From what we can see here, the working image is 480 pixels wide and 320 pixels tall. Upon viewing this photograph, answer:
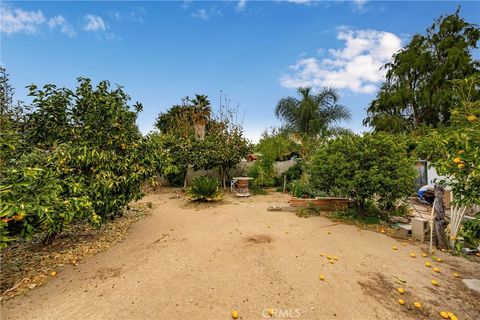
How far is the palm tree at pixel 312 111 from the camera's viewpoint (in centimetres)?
1668

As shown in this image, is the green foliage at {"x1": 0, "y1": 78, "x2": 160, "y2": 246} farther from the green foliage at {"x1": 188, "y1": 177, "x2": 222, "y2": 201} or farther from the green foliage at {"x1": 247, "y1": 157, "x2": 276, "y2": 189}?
the green foliage at {"x1": 247, "y1": 157, "x2": 276, "y2": 189}

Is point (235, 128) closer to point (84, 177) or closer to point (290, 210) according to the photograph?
point (290, 210)

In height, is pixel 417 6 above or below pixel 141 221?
above

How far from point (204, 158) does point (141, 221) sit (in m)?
5.04

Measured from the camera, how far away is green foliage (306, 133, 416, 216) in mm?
4949

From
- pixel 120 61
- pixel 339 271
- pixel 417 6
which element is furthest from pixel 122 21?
pixel 417 6

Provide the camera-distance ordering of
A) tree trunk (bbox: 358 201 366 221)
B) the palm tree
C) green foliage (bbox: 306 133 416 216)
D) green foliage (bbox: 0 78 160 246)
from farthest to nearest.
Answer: the palm tree → tree trunk (bbox: 358 201 366 221) → green foliage (bbox: 306 133 416 216) → green foliage (bbox: 0 78 160 246)

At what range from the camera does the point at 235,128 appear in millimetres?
11141

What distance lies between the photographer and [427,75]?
16250mm

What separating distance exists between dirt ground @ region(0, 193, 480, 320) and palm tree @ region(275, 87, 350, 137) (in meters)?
12.9

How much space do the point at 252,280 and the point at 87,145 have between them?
346 cm

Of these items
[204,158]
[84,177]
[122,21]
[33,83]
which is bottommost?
[84,177]

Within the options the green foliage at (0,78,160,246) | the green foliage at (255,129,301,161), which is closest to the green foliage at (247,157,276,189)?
the green foliage at (255,129,301,161)

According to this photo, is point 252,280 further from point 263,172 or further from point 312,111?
point 312,111
